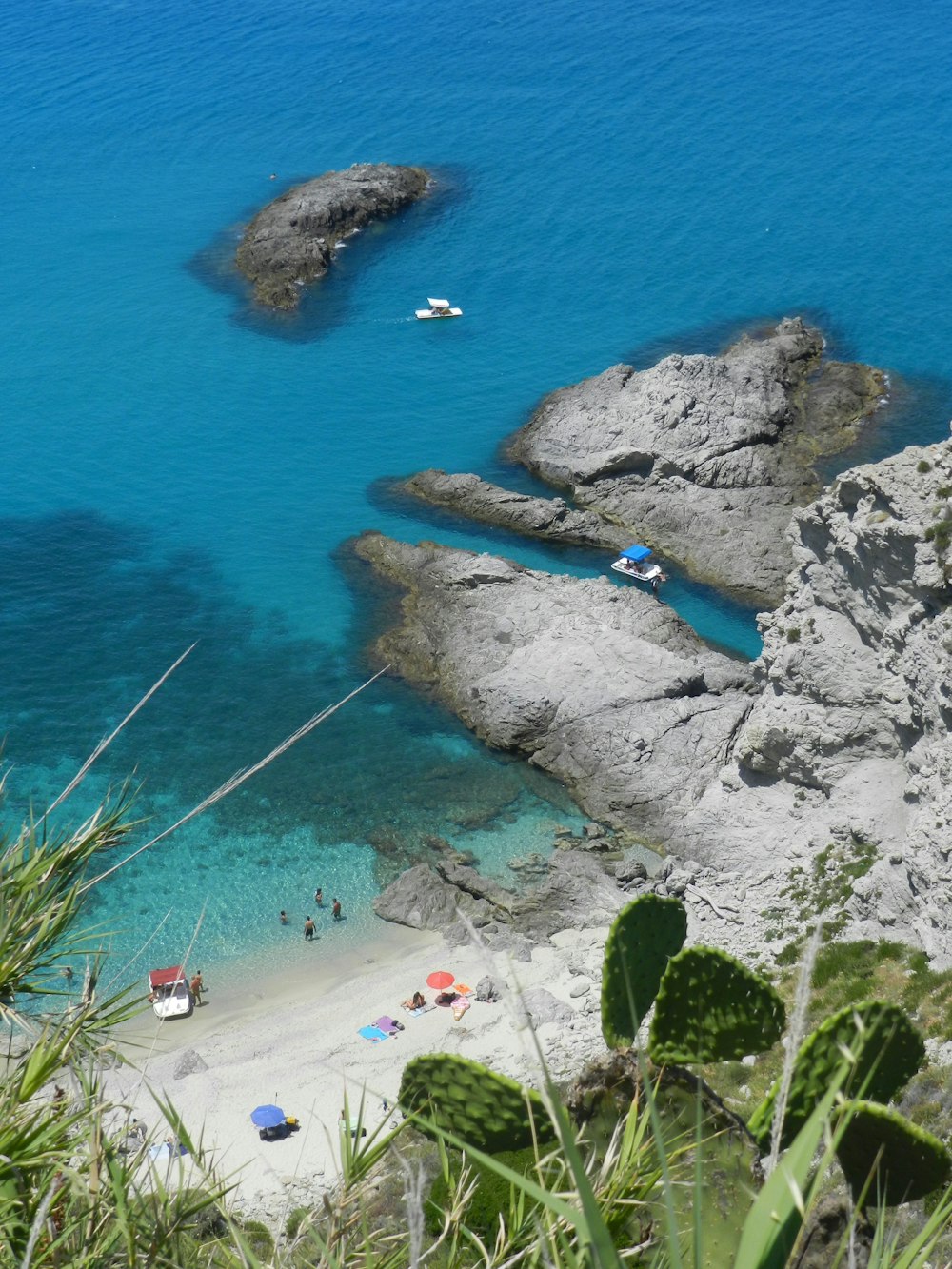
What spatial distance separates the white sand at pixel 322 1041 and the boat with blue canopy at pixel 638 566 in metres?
15.8

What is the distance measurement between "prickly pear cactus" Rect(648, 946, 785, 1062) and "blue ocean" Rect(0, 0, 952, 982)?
5.90 m

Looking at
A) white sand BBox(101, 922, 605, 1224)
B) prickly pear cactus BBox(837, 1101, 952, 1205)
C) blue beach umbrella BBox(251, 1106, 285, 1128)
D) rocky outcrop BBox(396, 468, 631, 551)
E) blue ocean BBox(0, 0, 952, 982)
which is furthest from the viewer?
rocky outcrop BBox(396, 468, 631, 551)

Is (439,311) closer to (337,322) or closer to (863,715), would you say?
(337,322)

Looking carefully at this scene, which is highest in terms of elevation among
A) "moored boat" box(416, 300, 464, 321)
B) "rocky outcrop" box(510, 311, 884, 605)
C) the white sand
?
"moored boat" box(416, 300, 464, 321)

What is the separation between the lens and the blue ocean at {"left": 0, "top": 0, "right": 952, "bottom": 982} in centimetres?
3588

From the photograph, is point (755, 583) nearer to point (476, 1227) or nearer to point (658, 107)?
point (476, 1227)

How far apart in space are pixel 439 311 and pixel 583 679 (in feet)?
98.7

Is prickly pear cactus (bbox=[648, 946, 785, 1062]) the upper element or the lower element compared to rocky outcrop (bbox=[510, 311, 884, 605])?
upper

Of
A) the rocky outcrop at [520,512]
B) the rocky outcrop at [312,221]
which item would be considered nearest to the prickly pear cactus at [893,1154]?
the rocky outcrop at [520,512]

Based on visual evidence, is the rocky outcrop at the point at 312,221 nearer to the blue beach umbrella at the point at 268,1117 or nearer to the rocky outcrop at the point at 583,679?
the rocky outcrop at the point at 583,679

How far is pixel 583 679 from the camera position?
121ft

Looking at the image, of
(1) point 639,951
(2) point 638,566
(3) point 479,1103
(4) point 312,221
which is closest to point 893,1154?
(1) point 639,951

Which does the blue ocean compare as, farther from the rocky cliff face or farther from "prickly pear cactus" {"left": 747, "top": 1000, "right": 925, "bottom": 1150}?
"prickly pear cactus" {"left": 747, "top": 1000, "right": 925, "bottom": 1150}

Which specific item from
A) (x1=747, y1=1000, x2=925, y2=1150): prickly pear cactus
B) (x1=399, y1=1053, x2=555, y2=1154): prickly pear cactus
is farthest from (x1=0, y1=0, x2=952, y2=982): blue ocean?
(x1=747, y1=1000, x2=925, y2=1150): prickly pear cactus
